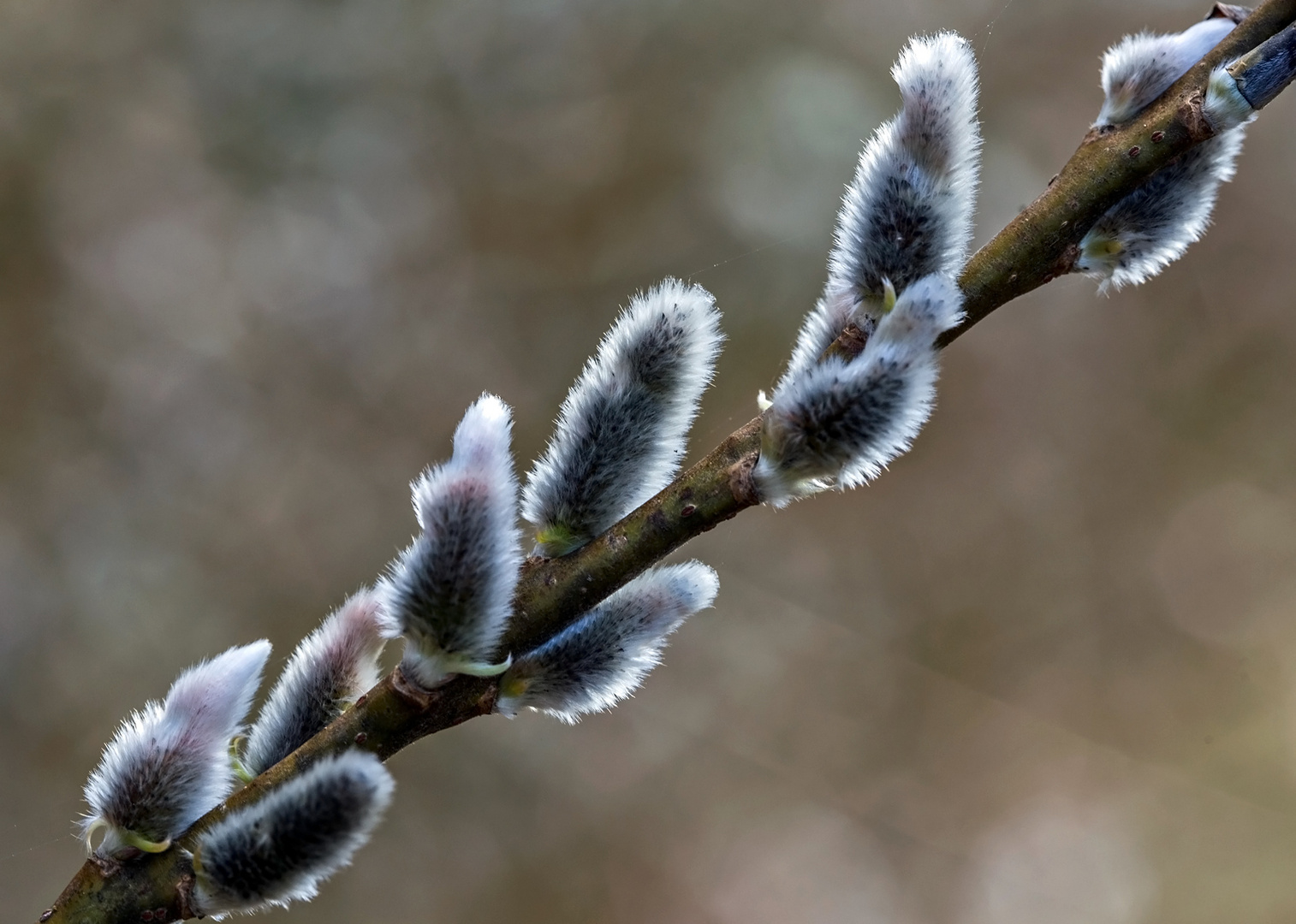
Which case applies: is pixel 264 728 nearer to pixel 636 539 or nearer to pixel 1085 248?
pixel 636 539

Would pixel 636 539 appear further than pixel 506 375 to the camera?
No

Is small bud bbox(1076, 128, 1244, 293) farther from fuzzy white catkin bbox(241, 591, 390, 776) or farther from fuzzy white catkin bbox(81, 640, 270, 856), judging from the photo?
fuzzy white catkin bbox(81, 640, 270, 856)

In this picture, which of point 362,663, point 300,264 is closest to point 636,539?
point 362,663

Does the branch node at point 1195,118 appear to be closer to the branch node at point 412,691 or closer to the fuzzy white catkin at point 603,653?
the fuzzy white catkin at point 603,653

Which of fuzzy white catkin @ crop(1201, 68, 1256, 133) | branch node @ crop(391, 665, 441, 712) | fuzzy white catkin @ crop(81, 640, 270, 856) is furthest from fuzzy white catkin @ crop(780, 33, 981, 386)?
fuzzy white catkin @ crop(81, 640, 270, 856)

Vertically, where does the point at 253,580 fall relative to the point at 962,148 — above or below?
above
